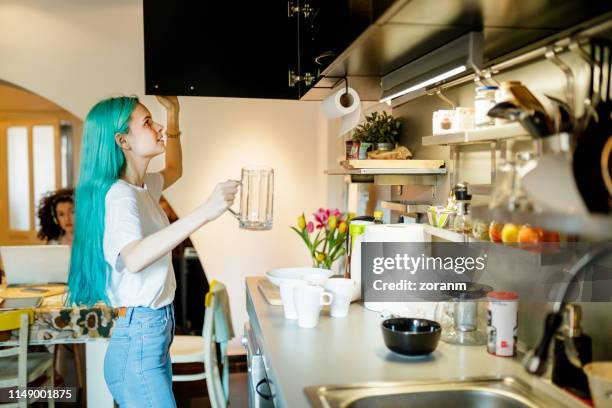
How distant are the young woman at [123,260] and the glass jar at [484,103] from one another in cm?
73

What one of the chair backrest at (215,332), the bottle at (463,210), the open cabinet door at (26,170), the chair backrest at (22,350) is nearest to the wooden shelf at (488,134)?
the bottle at (463,210)

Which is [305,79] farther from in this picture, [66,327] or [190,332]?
[190,332]

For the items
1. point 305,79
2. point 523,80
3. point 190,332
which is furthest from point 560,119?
point 190,332

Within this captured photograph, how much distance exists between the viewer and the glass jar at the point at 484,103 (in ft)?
4.78

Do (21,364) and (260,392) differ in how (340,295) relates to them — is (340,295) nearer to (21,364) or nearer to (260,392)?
(260,392)

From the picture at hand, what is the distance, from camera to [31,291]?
316cm

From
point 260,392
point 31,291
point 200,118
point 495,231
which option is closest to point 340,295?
point 260,392

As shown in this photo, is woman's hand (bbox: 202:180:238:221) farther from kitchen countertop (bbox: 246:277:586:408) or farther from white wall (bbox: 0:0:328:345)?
white wall (bbox: 0:0:328:345)

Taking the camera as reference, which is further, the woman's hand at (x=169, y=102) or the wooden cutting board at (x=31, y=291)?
the wooden cutting board at (x=31, y=291)

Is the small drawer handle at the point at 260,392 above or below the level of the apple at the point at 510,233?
below

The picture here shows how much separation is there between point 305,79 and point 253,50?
0.32 m

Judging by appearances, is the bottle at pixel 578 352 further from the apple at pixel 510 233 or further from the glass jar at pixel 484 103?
the glass jar at pixel 484 103

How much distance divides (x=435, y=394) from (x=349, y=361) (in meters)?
0.25

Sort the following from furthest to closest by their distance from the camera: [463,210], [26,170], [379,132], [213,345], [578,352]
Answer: [26,170]
[213,345]
[379,132]
[463,210]
[578,352]
